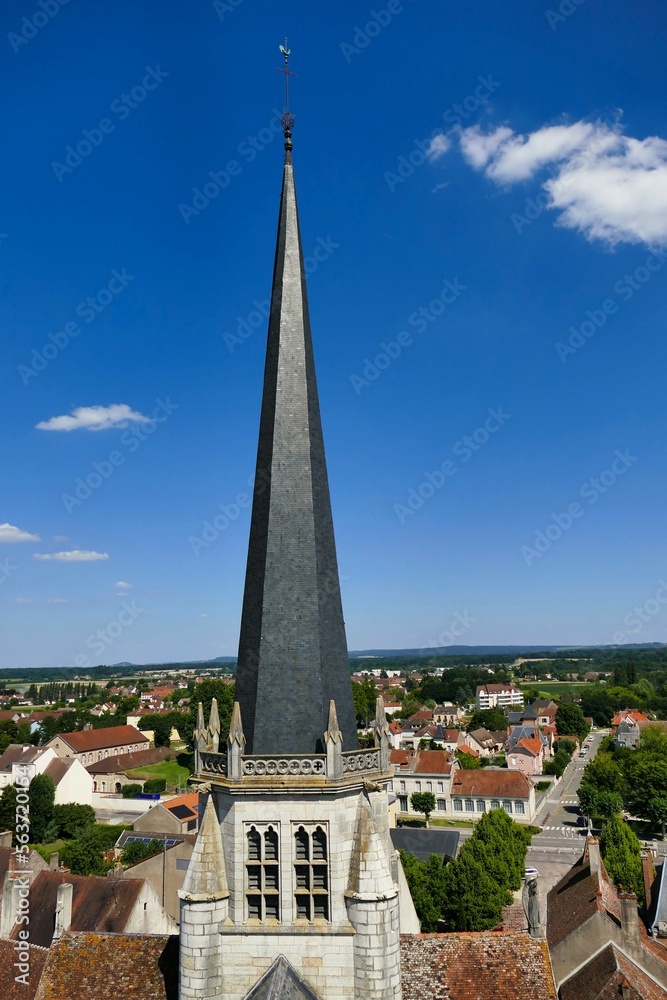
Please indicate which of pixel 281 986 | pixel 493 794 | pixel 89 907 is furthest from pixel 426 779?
pixel 281 986

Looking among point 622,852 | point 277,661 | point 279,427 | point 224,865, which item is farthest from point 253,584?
point 622,852

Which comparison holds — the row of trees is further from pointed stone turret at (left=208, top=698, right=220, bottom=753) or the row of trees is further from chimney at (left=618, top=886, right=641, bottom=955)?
pointed stone turret at (left=208, top=698, right=220, bottom=753)

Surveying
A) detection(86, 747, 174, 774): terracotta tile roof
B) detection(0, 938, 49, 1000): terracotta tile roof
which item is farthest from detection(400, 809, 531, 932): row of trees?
detection(86, 747, 174, 774): terracotta tile roof

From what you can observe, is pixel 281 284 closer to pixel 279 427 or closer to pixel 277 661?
pixel 279 427

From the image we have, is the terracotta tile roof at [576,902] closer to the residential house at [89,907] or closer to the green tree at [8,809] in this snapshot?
the residential house at [89,907]

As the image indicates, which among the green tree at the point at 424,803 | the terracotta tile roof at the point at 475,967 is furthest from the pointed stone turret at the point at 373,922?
the green tree at the point at 424,803

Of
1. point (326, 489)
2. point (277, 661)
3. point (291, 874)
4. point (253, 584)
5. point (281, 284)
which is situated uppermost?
point (281, 284)

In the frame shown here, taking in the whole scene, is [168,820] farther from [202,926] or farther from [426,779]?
[202,926]
